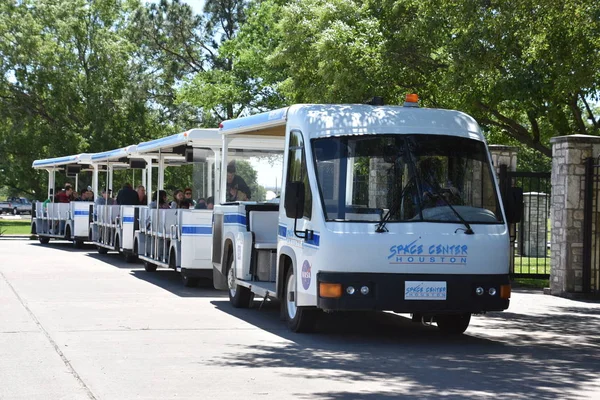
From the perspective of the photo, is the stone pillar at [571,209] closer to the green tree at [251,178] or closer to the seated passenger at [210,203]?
the green tree at [251,178]

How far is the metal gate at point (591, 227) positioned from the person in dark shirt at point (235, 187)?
5914mm

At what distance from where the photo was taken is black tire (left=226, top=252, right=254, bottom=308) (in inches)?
612

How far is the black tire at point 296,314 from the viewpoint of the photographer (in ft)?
41.2

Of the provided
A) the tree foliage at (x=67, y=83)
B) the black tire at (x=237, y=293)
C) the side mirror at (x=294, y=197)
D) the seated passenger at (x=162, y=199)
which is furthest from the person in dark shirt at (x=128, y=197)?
the tree foliage at (x=67, y=83)

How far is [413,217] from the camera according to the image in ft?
39.2

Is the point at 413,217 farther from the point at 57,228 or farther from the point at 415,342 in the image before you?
the point at 57,228

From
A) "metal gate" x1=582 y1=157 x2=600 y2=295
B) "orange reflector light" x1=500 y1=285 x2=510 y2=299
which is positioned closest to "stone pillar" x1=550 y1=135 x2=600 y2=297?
"metal gate" x1=582 y1=157 x2=600 y2=295

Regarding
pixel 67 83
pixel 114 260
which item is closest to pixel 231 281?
pixel 114 260

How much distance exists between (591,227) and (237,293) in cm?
640

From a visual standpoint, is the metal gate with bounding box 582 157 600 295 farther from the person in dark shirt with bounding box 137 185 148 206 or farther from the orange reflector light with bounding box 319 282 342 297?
the person in dark shirt with bounding box 137 185 148 206

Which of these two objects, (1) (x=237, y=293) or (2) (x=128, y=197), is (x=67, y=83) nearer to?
(2) (x=128, y=197)

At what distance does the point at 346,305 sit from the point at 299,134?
7.51 feet

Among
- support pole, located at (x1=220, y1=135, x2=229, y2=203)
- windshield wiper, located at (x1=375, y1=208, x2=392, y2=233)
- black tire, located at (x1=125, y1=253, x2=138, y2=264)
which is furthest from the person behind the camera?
black tire, located at (x1=125, y1=253, x2=138, y2=264)

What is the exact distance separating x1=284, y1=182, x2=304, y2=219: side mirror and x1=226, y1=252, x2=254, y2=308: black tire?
11.0ft
